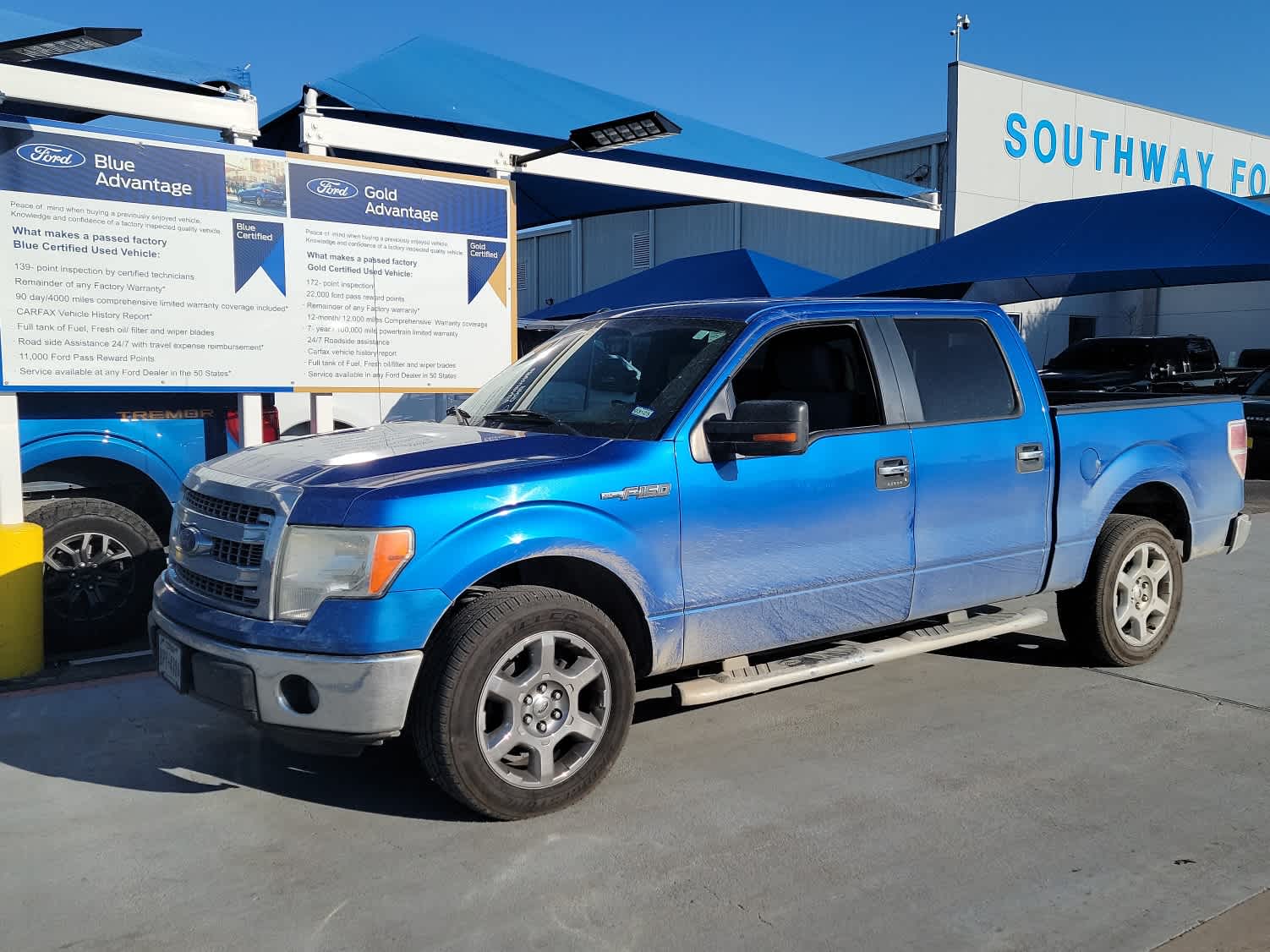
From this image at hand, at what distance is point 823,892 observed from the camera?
3332 millimetres

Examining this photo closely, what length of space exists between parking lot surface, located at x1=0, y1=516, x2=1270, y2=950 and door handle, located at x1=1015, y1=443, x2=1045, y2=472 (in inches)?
43.6

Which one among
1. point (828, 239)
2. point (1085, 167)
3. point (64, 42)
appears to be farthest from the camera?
point (828, 239)

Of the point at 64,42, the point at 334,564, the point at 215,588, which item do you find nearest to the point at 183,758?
the point at 215,588

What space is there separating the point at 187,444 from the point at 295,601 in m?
3.18

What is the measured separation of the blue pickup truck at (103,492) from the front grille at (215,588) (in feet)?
7.12

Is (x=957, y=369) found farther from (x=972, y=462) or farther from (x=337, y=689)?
(x=337, y=689)

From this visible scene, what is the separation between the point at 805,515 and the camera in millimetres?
4441

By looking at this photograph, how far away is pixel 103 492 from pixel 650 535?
12.3 ft

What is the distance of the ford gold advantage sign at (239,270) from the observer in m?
5.65

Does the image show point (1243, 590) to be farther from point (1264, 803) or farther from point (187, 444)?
point (187, 444)

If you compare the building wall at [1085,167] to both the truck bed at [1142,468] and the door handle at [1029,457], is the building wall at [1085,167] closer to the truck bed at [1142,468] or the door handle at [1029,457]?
the truck bed at [1142,468]

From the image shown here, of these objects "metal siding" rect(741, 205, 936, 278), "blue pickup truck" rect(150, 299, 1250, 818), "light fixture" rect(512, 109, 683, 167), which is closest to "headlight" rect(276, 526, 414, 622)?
"blue pickup truck" rect(150, 299, 1250, 818)

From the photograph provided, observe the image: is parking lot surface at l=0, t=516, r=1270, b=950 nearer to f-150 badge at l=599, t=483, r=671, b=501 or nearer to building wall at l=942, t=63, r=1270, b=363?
f-150 badge at l=599, t=483, r=671, b=501

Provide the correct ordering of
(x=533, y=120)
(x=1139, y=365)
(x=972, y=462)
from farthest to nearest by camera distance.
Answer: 1. (x=1139, y=365)
2. (x=533, y=120)
3. (x=972, y=462)
